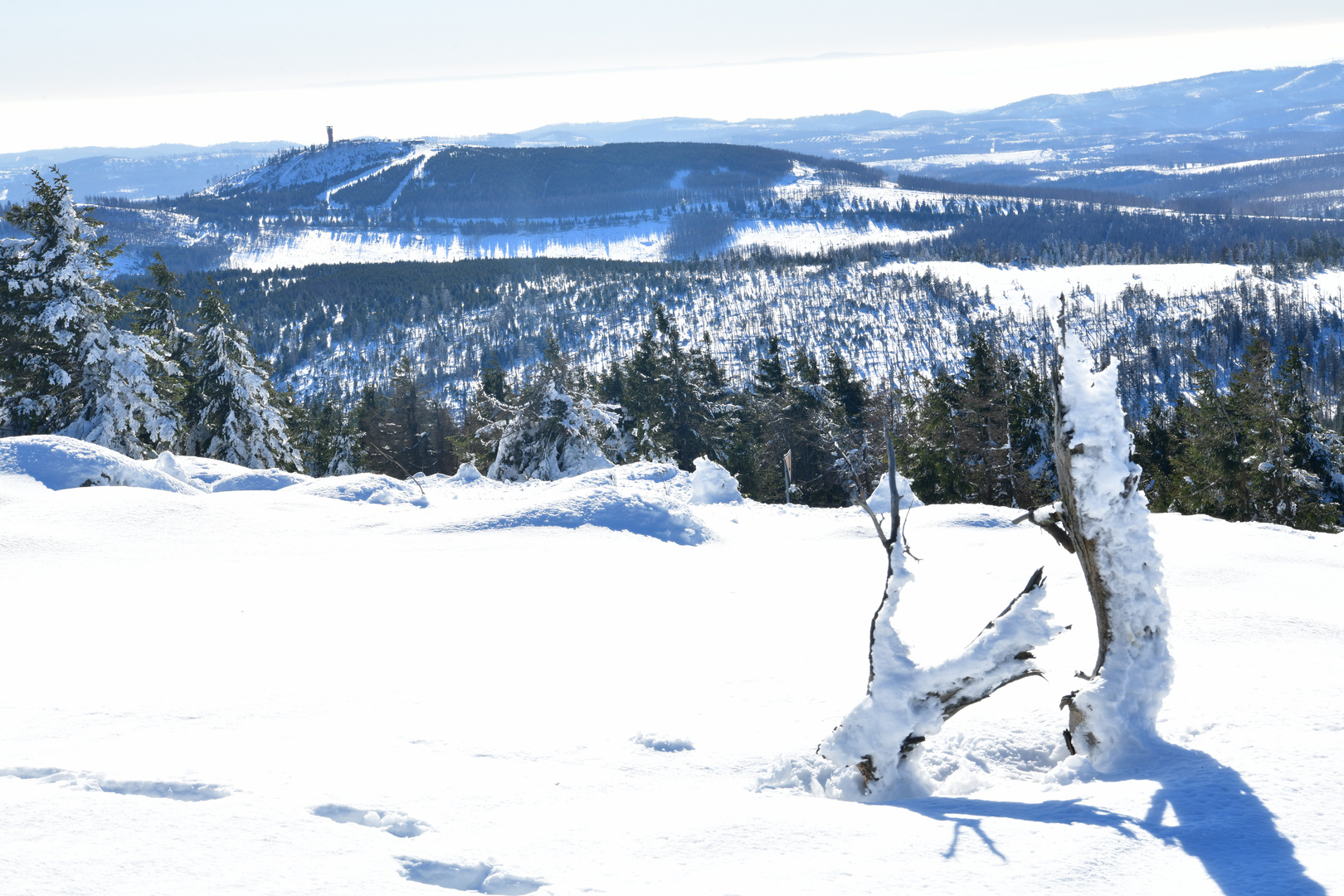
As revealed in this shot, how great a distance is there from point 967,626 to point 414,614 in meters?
5.58

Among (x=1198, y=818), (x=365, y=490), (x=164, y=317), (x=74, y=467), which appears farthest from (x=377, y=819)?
(x=164, y=317)

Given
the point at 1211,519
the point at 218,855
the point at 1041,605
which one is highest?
the point at 1041,605

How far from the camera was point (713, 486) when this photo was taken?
16.5 meters

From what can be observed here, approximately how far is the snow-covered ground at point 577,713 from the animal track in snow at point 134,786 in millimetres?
21

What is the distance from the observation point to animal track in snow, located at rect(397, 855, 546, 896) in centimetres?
398

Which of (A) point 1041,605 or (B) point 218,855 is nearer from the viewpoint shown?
(B) point 218,855

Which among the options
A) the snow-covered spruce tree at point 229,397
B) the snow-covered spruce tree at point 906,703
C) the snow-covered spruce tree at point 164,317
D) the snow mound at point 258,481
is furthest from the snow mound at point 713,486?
the snow-covered spruce tree at point 164,317

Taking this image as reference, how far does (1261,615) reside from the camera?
8.45 meters

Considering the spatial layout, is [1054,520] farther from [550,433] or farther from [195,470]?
[550,433]

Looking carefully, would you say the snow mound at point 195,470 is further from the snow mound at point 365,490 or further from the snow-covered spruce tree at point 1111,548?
the snow-covered spruce tree at point 1111,548

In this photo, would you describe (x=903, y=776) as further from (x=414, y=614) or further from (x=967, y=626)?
(x=414, y=614)

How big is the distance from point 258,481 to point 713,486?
833 centimetres

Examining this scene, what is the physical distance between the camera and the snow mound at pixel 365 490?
1462 centimetres

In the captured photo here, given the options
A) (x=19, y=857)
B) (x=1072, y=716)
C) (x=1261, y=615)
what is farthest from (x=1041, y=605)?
(x=19, y=857)
